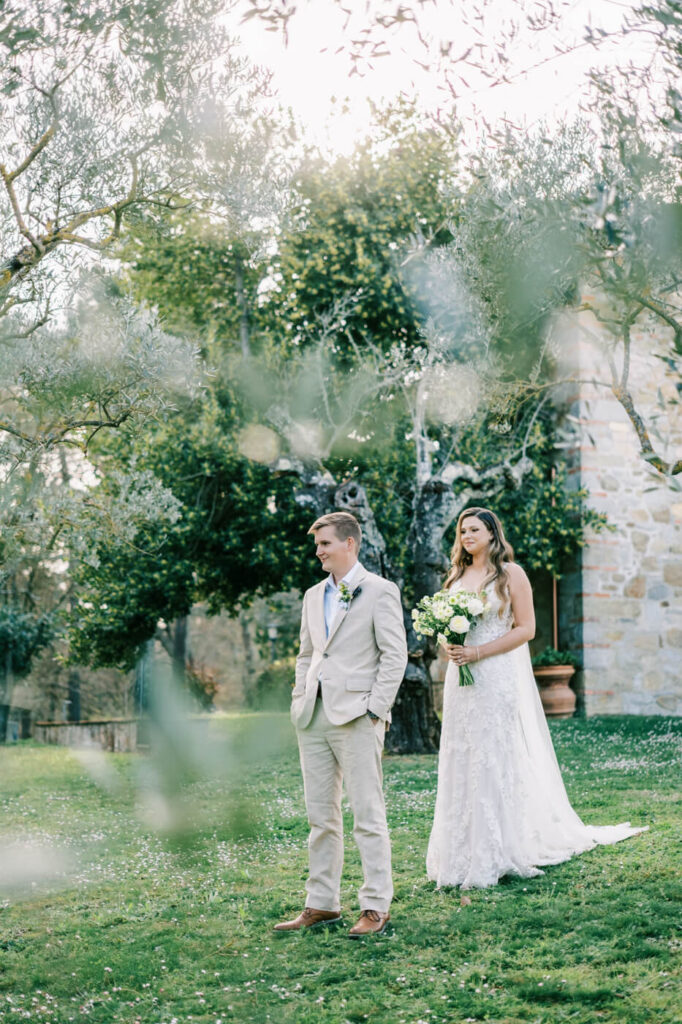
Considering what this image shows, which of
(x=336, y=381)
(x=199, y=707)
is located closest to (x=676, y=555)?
(x=336, y=381)

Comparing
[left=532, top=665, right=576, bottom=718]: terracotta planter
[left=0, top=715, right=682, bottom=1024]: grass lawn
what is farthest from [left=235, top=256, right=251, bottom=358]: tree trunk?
[left=0, top=715, right=682, bottom=1024]: grass lawn

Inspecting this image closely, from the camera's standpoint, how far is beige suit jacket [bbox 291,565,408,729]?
5.16 meters

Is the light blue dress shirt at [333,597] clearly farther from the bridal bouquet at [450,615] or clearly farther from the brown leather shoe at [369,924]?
the brown leather shoe at [369,924]

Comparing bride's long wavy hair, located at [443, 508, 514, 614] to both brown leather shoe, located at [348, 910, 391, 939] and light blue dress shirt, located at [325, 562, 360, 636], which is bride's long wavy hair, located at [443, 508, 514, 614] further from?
brown leather shoe, located at [348, 910, 391, 939]

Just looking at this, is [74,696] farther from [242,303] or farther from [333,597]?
[333,597]

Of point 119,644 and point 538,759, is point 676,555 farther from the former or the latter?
point 538,759

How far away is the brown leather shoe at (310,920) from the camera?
5.37 meters

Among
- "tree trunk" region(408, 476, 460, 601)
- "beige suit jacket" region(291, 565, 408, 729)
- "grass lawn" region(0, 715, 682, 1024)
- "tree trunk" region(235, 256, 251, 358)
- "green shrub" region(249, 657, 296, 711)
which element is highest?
"tree trunk" region(235, 256, 251, 358)

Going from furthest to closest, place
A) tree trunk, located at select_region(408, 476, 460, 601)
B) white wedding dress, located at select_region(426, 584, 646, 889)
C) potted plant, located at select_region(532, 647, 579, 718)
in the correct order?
potted plant, located at select_region(532, 647, 579, 718), tree trunk, located at select_region(408, 476, 460, 601), white wedding dress, located at select_region(426, 584, 646, 889)

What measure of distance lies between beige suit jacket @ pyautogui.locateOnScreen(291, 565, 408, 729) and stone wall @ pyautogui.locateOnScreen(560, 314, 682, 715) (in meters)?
11.6

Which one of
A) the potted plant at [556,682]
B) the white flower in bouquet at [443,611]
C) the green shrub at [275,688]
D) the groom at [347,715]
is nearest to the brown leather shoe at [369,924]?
the groom at [347,715]

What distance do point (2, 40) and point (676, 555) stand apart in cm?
1442

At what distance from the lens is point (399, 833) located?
26.8 feet

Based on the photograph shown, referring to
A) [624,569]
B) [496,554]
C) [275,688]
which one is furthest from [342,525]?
[275,688]
